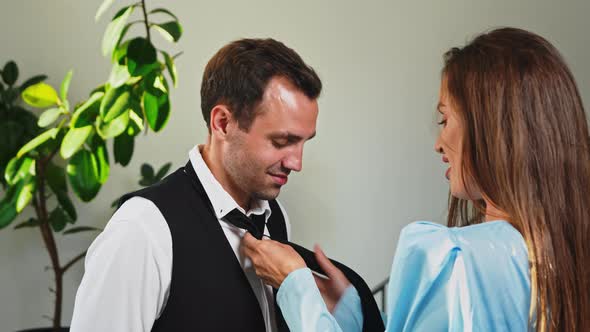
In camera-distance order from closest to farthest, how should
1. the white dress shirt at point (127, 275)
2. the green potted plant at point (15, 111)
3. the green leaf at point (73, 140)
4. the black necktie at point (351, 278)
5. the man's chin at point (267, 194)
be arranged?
the white dress shirt at point (127, 275) → the black necktie at point (351, 278) → the man's chin at point (267, 194) → the green leaf at point (73, 140) → the green potted plant at point (15, 111)

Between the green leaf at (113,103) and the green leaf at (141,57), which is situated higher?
the green leaf at (141,57)

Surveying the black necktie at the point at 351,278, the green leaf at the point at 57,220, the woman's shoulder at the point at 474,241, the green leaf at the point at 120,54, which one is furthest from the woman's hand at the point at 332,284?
the green leaf at the point at 57,220

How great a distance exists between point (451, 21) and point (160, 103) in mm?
1708

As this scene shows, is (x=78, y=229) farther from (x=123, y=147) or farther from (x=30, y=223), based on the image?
(x=123, y=147)

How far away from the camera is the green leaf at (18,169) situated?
325 centimetres

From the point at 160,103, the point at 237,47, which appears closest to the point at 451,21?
the point at 160,103

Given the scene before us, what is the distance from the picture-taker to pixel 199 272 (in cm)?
163

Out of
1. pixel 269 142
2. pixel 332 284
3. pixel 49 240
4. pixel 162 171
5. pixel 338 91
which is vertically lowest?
pixel 49 240

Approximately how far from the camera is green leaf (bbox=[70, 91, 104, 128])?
3084 mm

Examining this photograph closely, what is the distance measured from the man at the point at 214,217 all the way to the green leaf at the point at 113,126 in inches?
49.5

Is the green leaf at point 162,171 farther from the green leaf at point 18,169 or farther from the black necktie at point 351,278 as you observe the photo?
the black necktie at point 351,278

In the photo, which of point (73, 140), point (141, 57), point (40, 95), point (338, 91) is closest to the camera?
point (141, 57)

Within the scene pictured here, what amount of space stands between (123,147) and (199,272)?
1.68 m

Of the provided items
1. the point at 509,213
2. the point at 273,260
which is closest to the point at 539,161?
the point at 509,213
